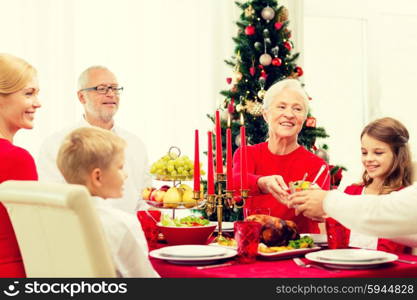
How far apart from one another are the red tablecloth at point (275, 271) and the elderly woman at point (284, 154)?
1.00m

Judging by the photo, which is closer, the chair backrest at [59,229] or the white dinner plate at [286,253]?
the chair backrest at [59,229]

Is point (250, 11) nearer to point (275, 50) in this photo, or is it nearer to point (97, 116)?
point (275, 50)

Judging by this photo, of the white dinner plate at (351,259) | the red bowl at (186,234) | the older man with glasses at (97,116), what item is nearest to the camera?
the white dinner plate at (351,259)

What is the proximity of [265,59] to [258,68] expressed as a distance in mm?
118

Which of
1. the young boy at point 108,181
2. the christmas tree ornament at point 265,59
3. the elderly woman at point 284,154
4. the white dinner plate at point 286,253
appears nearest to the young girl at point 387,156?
the elderly woman at point 284,154

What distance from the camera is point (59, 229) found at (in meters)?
1.47

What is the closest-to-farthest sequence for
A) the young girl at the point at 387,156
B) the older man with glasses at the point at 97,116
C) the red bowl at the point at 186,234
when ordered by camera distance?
the red bowl at the point at 186,234 < the young girl at the point at 387,156 < the older man with glasses at the point at 97,116

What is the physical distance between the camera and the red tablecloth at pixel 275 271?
1.71 m

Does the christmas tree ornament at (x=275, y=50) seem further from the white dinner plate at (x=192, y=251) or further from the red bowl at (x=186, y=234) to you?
the white dinner plate at (x=192, y=251)

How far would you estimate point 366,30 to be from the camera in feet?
19.8

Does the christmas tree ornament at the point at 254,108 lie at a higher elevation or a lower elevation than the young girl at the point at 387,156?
higher

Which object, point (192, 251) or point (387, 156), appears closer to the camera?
point (192, 251)

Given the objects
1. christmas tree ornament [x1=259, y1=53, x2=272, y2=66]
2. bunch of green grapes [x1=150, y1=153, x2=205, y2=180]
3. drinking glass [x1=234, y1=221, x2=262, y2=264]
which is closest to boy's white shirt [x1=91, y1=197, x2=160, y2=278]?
drinking glass [x1=234, y1=221, x2=262, y2=264]

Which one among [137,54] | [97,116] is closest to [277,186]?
[97,116]
